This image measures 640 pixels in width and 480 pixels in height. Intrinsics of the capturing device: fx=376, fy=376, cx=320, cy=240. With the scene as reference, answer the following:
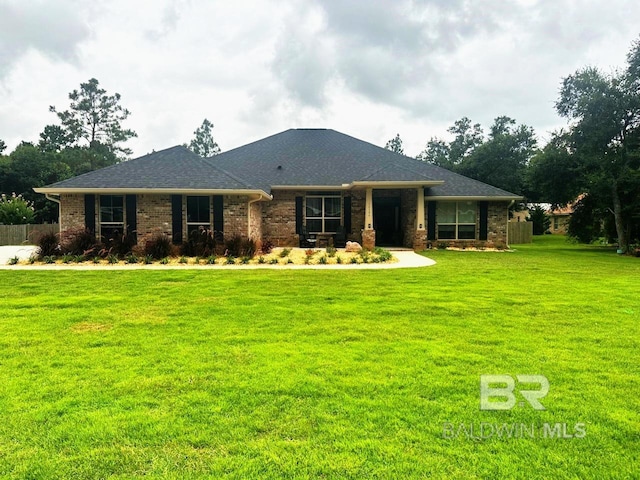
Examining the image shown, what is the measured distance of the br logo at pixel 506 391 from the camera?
300 cm

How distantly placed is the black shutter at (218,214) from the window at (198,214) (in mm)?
254

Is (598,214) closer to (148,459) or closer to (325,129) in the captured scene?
(325,129)

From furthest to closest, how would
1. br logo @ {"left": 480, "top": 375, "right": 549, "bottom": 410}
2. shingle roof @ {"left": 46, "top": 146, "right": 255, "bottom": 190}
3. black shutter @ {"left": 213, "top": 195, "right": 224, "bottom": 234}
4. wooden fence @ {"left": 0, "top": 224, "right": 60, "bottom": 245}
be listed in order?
wooden fence @ {"left": 0, "top": 224, "right": 60, "bottom": 245} < black shutter @ {"left": 213, "top": 195, "right": 224, "bottom": 234} < shingle roof @ {"left": 46, "top": 146, "right": 255, "bottom": 190} < br logo @ {"left": 480, "top": 375, "right": 549, "bottom": 410}

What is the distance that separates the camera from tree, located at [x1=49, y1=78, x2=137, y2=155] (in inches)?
1769

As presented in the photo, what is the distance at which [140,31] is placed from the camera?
14.3 metres

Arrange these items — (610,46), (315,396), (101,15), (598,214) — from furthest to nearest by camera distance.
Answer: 1. (598,214)
2. (610,46)
3. (101,15)
4. (315,396)

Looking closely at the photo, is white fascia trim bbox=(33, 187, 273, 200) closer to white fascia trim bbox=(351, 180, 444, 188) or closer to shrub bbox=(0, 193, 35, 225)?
white fascia trim bbox=(351, 180, 444, 188)

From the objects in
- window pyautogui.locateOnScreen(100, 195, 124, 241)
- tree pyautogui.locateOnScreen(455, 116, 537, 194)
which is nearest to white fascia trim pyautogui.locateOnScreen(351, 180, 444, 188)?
window pyautogui.locateOnScreen(100, 195, 124, 241)

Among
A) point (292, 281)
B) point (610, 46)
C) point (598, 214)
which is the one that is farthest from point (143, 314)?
point (598, 214)

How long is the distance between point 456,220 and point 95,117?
1804 inches

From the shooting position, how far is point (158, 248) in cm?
1316

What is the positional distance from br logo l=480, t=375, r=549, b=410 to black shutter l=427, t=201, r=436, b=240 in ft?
50.4

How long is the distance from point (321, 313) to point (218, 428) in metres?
3.36

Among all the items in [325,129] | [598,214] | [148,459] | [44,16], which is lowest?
→ [148,459]
